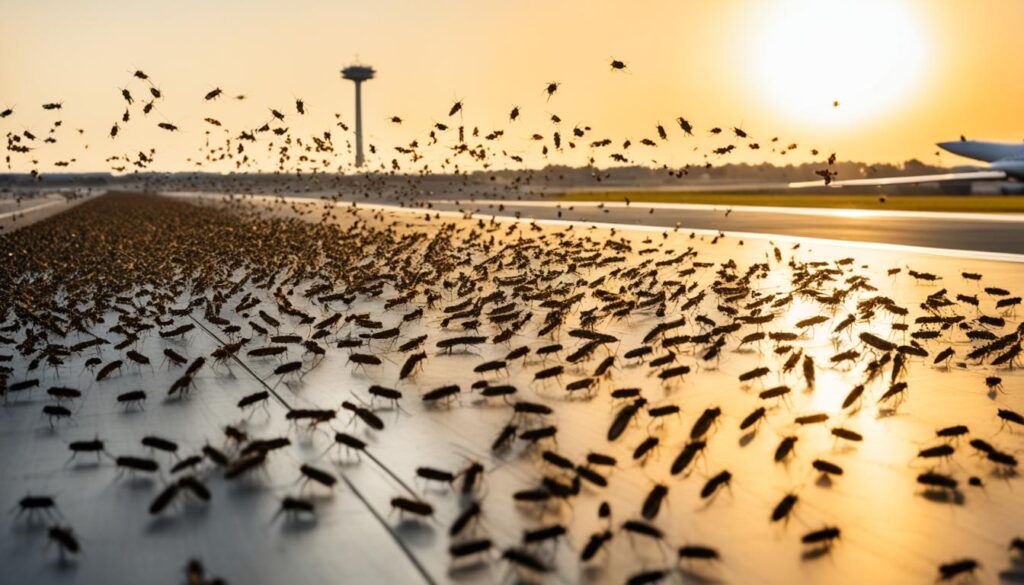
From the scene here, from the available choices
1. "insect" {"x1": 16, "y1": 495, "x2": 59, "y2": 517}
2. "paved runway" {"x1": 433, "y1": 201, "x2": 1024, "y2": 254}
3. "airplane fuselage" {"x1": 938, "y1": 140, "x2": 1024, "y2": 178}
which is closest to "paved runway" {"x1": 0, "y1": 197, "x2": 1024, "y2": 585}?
"insect" {"x1": 16, "y1": 495, "x2": 59, "y2": 517}

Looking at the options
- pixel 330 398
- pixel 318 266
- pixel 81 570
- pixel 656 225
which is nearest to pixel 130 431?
pixel 330 398

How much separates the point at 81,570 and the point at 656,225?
114ft

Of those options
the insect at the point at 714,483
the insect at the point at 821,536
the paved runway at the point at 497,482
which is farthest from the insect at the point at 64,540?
the insect at the point at 821,536

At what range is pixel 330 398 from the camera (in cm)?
730

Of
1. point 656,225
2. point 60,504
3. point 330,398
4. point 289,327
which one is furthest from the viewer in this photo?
point 656,225

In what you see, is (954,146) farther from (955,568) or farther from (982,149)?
(955,568)

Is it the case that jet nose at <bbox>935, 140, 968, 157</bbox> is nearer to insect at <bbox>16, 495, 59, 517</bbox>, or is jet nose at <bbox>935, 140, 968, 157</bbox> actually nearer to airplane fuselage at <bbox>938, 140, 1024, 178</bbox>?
airplane fuselage at <bbox>938, 140, 1024, 178</bbox>

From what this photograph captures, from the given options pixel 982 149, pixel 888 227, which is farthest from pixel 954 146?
pixel 888 227

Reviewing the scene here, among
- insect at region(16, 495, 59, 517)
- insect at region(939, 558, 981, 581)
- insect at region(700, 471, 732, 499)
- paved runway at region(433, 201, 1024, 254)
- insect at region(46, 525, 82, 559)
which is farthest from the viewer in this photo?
paved runway at region(433, 201, 1024, 254)

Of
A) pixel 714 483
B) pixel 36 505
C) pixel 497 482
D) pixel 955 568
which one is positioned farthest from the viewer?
pixel 497 482

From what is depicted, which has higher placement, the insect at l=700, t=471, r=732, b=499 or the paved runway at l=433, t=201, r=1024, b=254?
the insect at l=700, t=471, r=732, b=499

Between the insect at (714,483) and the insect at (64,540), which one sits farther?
the insect at (714,483)

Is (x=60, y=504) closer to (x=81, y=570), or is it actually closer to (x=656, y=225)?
(x=81, y=570)

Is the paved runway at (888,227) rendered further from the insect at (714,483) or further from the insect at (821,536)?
the insect at (821,536)
